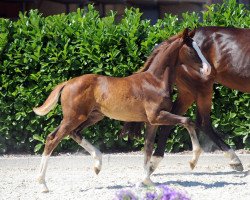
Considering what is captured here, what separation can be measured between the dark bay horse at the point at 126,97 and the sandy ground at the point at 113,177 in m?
0.33

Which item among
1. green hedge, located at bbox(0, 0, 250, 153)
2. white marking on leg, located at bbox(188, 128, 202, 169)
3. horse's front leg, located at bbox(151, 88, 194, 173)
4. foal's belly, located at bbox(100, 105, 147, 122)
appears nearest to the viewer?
Result: foal's belly, located at bbox(100, 105, 147, 122)

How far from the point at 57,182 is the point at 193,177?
1647 millimetres

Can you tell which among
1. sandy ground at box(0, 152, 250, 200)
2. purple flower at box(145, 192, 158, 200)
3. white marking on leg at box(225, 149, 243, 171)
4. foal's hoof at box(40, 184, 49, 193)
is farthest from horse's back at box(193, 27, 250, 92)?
purple flower at box(145, 192, 158, 200)

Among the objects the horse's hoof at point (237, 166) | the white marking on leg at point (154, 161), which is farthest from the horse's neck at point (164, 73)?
the horse's hoof at point (237, 166)

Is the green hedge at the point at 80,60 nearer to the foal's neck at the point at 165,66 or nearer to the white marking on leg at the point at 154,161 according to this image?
the white marking on leg at the point at 154,161

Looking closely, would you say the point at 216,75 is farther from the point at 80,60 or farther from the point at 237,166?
the point at 80,60

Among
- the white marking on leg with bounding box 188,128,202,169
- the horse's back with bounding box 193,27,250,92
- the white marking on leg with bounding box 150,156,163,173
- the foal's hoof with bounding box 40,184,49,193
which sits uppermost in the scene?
the horse's back with bounding box 193,27,250,92

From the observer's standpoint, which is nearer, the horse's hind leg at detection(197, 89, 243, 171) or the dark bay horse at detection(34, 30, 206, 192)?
the dark bay horse at detection(34, 30, 206, 192)

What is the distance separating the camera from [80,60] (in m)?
9.89

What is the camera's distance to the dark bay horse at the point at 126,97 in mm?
7609

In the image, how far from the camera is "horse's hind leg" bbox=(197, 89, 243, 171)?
346 inches

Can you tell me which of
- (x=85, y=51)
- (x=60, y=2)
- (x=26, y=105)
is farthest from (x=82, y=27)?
(x=60, y=2)

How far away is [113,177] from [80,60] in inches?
78.6

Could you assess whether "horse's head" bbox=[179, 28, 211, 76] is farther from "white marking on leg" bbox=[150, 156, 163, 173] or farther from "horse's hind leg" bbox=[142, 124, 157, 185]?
"white marking on leg" bbox=[150, 156, 163, 173]
